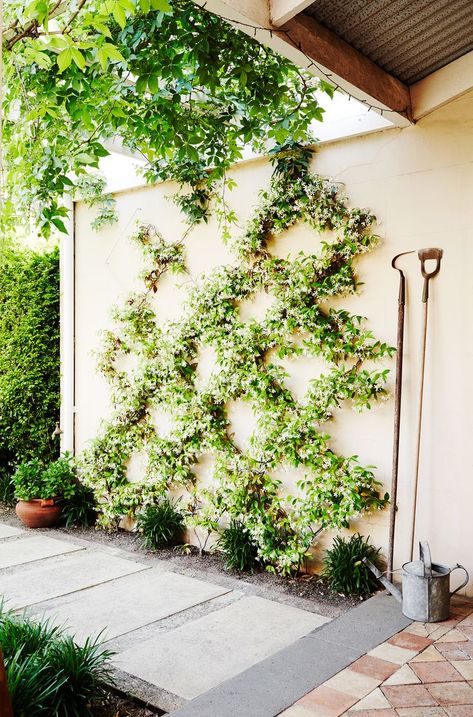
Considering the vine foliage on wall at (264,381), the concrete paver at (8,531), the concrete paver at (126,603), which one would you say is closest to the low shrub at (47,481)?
the concrete paver at (8,531)

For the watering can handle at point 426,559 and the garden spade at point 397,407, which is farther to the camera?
the garden spade at point 397,407

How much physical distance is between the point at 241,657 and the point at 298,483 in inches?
58.2

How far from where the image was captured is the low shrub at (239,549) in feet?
Result: 14.7

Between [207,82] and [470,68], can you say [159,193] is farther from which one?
[470,68]

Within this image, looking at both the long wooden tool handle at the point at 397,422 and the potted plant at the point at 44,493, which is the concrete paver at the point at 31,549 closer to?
the potted plant at the point at 44,493

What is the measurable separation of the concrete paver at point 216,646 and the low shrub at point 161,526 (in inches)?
50.7

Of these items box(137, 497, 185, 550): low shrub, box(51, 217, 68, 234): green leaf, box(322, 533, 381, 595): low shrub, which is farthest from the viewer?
box(137, 497, 185, 550): low shrub

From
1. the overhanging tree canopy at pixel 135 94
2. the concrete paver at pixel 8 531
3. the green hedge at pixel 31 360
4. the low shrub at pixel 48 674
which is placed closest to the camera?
the low shrub at pixel 48 674

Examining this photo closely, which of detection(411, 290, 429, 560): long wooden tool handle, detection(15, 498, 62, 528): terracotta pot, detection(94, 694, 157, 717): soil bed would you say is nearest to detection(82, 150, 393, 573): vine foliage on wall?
detection(411, 290, 429, 560): long wooden tool handle

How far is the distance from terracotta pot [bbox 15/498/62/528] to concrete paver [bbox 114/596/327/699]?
→ 2.51 m

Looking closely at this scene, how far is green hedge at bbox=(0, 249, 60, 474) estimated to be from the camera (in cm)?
639

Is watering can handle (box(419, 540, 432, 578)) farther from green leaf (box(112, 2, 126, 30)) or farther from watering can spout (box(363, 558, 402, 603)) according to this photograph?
green leaf (box(112, 2, 126, 30))

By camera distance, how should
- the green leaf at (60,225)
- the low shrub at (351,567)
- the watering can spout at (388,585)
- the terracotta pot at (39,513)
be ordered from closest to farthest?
the green leaf at (60,225)
the watering can spout at (388,585)
the low shrub at (351,567)
the terracotta pot at (39,513)

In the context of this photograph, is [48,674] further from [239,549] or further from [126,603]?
[239,549]
